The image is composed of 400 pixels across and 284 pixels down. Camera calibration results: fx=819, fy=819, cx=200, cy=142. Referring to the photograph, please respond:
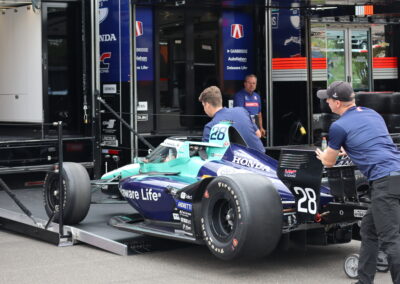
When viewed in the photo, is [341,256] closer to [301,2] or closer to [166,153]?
[166,153]

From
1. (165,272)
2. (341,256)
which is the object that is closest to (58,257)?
(165,272)

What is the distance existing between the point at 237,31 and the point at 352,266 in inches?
318

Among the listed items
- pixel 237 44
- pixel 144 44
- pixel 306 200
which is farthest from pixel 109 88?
pixel 306 200

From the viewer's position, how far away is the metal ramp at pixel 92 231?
27.5ft

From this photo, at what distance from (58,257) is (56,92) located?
476 cm

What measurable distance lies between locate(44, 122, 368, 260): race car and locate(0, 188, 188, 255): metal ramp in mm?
156

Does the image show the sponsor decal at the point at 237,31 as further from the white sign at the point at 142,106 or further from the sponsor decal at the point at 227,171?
the sponsor decal at the point at 227,171

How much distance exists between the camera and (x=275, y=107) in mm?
14508

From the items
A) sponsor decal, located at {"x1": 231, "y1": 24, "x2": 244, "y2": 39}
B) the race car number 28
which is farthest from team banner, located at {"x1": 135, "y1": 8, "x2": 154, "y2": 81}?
the race car number 28

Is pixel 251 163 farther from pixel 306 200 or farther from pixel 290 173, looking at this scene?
pixel 306 200

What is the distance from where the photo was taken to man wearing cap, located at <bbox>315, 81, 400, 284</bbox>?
250 inches

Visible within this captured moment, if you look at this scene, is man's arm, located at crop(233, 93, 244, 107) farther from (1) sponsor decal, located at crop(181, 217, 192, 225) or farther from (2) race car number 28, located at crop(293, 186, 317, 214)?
(2) race car number 28, located at crop(293, 186, 317, 214)

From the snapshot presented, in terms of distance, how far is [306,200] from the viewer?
734cm

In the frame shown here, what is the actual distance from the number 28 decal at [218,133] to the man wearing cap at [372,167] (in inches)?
67.6
